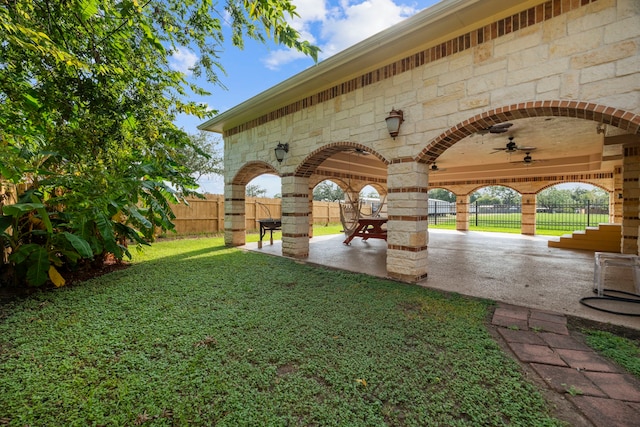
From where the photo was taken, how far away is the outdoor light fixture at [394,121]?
438 cm

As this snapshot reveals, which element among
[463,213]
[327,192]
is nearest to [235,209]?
[463,213]

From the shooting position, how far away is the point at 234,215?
8.42 meters

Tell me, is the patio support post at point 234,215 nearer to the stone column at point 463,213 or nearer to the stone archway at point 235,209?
the stone archway at point 235,209

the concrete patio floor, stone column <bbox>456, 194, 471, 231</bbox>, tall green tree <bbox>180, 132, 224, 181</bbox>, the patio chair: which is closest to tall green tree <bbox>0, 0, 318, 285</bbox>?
the concrete patio floor

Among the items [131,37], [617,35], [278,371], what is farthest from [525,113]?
[131,37]

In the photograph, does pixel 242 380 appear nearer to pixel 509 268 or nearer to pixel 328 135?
pixel 328 135

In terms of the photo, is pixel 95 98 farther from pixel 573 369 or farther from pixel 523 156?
pixel 523 156

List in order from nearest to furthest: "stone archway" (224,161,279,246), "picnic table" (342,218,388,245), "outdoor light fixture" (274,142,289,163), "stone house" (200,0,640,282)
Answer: "stone house" (200,0,640,282) < "outdoor light fixture" (274,142,289,163) < "picnic table" (342,218,388,245) < "stone archway" (224,161,279,246)

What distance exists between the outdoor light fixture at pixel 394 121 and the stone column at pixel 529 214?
12.0m

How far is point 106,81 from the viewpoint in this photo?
3.04 metres

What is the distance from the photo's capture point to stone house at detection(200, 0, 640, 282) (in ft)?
9.86

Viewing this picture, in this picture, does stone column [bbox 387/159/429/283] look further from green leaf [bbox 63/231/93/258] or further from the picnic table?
green leaf [bbox 63/231/93/258]

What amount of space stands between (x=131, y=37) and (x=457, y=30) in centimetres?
432

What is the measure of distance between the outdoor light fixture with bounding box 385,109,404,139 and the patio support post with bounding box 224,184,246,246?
17.9 feet
